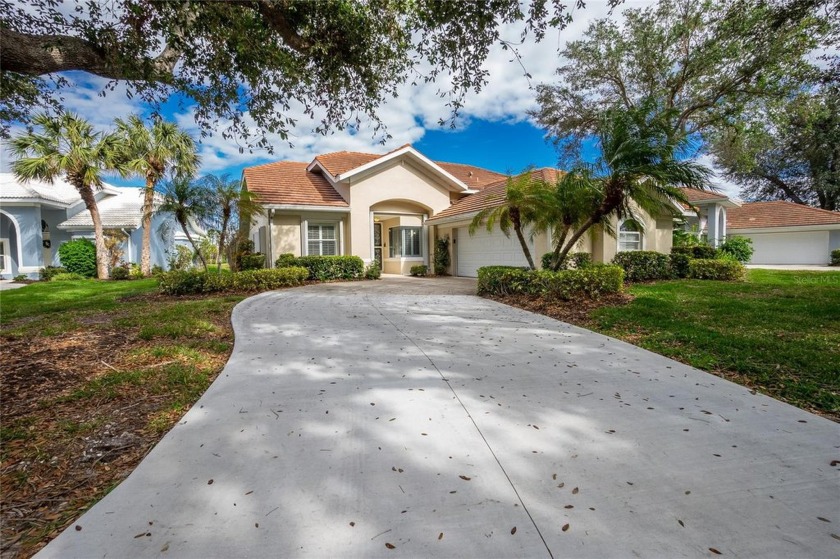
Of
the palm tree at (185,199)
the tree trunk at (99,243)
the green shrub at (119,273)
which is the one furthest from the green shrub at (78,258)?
the palm tree at (185,199)

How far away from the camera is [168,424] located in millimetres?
3486

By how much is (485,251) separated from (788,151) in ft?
103

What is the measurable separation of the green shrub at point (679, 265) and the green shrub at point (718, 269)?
15.7 inches

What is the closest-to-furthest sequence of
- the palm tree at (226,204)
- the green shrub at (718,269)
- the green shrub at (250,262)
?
1. the palm tree at (226,204)
2. the green shrub at (718,269)
3. the green shrub at (250,262)

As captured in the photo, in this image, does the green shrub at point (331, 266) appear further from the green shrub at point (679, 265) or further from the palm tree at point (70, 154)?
the green shrub at point (679, 265)

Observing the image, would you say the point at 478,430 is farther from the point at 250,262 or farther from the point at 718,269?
the point at 250,262

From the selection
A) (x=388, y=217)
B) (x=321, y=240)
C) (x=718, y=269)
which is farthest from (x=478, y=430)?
(x=388, y=217)

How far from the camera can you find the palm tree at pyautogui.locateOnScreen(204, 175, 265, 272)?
1337 centimetres

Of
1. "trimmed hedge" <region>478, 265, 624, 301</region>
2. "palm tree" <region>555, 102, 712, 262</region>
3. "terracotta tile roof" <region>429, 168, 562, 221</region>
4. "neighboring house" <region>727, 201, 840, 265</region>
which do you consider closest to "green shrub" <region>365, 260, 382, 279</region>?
→ "terracotta tile roof" <region>429, 168, 562, 221</region>

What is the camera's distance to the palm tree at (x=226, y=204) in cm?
1337

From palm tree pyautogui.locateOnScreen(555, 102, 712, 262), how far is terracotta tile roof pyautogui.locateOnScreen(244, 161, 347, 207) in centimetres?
1125

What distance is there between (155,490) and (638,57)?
20458 mm

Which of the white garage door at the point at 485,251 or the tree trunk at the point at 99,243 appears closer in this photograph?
the white garage door at the point at 485,251

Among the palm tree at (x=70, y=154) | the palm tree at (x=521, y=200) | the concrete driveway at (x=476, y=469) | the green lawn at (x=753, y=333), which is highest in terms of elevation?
the palm tree at (x=70, y=154)
